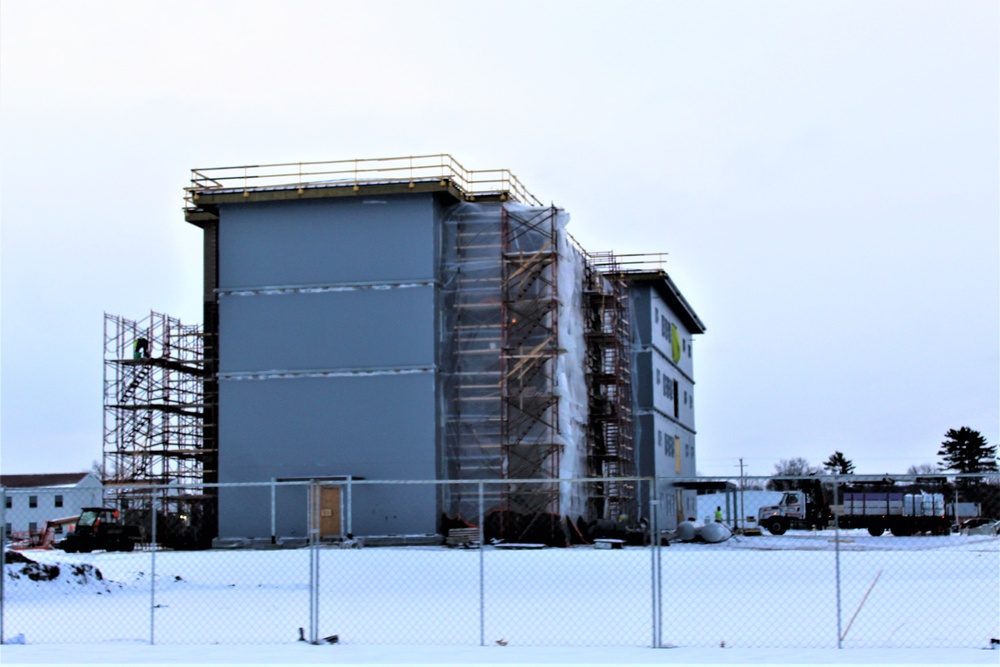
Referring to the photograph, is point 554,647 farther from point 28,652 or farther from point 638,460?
point 638,460

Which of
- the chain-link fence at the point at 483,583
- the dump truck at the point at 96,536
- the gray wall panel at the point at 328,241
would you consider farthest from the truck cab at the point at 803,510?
the dump truck at the point at 96,536

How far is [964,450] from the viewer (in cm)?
11594

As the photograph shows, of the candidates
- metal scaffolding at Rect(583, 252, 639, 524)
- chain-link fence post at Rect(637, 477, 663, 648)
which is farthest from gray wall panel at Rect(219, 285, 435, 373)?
chain-link fence post at Rect(637, 477, 663, 648)

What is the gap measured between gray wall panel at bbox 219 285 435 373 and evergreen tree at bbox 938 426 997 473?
79.5 meters

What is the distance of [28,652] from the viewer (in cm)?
1587

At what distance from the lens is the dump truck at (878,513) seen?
58.6 meters

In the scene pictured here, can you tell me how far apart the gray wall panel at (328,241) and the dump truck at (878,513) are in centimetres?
2372

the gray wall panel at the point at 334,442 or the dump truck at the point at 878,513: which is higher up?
the gray wall panel at the point at 334,442

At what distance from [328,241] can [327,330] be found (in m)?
3.50

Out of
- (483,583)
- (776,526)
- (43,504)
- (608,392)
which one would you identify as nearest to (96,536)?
(608,392)

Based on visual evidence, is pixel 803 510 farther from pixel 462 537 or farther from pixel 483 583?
pixel 483 583

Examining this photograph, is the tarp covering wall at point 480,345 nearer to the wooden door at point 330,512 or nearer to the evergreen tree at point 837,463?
the wooden door at point 330,512

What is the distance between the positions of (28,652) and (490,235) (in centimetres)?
3387

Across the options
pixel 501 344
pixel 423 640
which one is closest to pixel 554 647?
pixel 423 640
